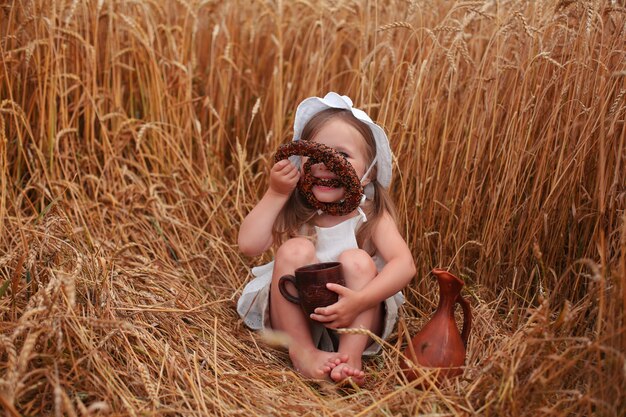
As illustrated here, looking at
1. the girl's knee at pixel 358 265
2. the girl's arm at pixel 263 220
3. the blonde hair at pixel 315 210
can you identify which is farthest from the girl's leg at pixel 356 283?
the girl's arm at pixel 263 220

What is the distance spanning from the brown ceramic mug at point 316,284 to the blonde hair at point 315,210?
0.20m

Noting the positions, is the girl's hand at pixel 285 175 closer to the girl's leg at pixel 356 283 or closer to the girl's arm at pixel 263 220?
the girl's arm at pixel 263 220

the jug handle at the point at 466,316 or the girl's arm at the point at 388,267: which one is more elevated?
the girl's arm at the point at 388,267

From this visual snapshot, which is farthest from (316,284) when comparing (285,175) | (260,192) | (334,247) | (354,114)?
(260,192)

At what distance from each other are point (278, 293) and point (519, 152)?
0.92 meters

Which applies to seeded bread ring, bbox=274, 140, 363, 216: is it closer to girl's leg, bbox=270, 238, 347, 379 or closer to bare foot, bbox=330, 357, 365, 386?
girl's leg, bbox=270, 238, 347, 379

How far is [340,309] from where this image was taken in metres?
1.91

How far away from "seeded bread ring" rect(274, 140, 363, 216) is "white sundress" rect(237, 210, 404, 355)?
72 mm

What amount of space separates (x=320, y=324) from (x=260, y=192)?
39.0 inches

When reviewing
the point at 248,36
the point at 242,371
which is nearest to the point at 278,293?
the point at 242,371

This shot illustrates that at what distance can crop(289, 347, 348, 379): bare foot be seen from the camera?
6.29 ft

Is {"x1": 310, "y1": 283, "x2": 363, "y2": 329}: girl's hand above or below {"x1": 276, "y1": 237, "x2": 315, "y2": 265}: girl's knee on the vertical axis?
below

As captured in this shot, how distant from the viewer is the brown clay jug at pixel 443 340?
6.12 ft

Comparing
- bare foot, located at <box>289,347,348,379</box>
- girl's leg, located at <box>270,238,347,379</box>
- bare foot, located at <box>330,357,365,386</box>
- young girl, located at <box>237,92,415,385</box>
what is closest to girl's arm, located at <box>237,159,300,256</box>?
young girl, located at <box>237,92,415,385</box>
